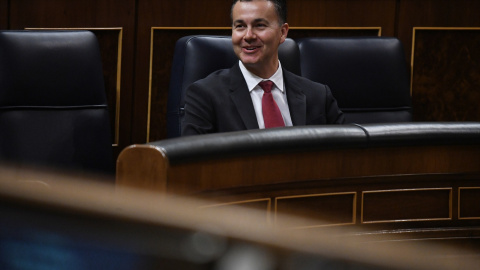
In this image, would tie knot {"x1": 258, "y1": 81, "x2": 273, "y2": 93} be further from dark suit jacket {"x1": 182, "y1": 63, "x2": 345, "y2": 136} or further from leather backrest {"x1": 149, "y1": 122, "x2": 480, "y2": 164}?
leather backrest {"x1": 149, "y1": 122, "x2": 480, "y2": 164}

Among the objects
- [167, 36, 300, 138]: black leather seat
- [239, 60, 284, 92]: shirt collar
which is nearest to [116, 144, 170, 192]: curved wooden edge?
[239, 60, 284, 92]: shirt collar

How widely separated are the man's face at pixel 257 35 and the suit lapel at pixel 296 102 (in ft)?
0.15

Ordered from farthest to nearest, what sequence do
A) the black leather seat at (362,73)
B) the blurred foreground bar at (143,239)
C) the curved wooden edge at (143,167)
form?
the black leather seat at (362,73) → the curved wooden edge at (143,167) → the blurred foreground bar at (143,239)

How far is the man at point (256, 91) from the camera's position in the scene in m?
1.48

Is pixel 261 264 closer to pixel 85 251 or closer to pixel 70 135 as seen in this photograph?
pixel 85 251

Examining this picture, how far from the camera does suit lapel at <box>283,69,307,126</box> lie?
1.55 m

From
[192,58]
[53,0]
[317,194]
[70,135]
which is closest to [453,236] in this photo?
[317,194]

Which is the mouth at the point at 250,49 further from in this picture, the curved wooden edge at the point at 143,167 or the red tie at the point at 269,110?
the curved wooden edge at the point at 143,167

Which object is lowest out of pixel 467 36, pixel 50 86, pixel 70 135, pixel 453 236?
pixel 453 236

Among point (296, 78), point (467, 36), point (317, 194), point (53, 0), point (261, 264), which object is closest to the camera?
point (261, 264)

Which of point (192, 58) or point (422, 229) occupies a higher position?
point (192, 58)

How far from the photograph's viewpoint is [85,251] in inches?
9.2

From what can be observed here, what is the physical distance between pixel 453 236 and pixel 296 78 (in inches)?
18.4

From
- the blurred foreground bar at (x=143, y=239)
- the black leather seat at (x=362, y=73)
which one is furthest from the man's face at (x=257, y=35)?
the blurred foreground bar at (x=143, y=239)
